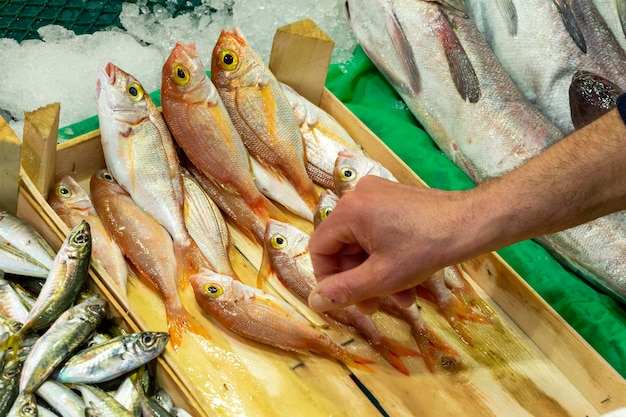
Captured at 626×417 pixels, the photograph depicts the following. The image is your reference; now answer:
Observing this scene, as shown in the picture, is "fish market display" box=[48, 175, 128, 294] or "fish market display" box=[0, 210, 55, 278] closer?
"fish market display" box=[0, 210, 55, 278]

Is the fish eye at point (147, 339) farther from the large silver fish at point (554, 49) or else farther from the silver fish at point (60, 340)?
the large silver fish at point (554, 49)

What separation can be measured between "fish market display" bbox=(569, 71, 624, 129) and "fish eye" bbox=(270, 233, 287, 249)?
1334 mm

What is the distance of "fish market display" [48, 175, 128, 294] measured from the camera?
229cm

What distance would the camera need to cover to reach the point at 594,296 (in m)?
2.74

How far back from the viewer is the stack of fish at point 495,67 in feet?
9.81

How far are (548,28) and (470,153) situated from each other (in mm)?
689

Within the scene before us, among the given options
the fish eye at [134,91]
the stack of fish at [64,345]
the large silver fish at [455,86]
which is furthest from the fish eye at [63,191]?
the large silver fish at [455,86]

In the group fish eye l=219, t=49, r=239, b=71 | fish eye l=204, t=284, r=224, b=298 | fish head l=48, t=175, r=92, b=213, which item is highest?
fish eye l=219, t=49, r=239, b=71

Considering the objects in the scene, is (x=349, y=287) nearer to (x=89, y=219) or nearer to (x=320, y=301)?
(x=320, y=301)

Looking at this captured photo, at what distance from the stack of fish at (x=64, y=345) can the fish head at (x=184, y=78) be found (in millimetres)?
578

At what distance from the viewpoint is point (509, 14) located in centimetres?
331

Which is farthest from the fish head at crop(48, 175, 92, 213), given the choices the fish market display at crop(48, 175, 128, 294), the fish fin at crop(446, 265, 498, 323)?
the fish fin at crop(446, 265, 498, 323)

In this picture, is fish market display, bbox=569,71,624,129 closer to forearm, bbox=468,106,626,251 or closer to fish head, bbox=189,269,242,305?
forearm, bbox=468,106,626,251

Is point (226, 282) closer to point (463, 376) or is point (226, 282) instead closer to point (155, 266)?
point (155, 266)
